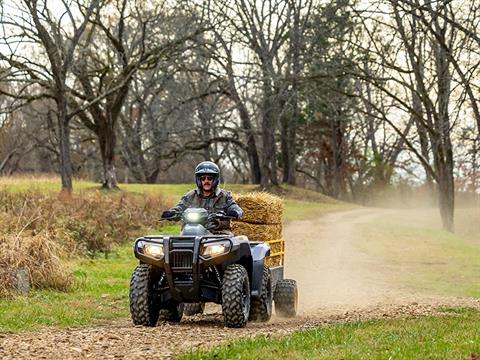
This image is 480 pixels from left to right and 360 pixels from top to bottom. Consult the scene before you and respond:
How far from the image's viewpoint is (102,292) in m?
15.5

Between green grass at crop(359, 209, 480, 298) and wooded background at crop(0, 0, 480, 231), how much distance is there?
141 inches

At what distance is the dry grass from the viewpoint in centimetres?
1482

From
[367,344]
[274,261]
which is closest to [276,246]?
[274,261]

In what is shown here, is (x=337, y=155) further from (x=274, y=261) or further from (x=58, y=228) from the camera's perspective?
(x=274, y=261)

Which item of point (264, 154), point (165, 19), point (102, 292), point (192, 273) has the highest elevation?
point (165, 19)

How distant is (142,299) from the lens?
1051cm

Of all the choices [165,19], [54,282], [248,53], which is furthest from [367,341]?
[248,53]

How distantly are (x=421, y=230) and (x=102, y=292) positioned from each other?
66.8 ft

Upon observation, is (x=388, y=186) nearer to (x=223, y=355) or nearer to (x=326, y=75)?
(x=326, y=75)

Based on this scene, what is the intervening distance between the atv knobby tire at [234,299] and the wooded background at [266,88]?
752 centimetres

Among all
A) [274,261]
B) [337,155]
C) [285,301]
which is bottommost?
[285,301]

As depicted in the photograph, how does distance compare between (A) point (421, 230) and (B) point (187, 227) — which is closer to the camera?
A: (B) point (187, 227)

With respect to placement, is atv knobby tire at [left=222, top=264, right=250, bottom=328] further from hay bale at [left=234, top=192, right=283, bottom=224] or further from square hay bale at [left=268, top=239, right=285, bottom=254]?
hay bale at [left=234, top=192, right=283, bottom=224]

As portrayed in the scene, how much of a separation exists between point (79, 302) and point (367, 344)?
6.78 metres
